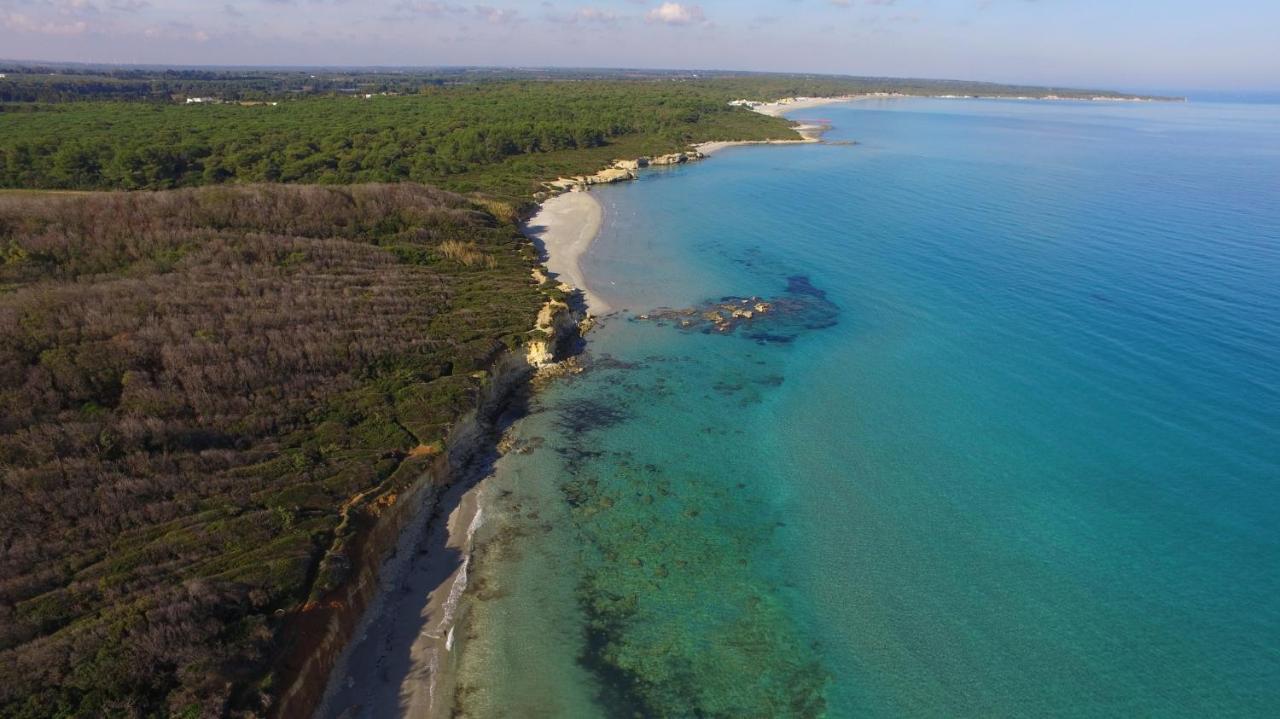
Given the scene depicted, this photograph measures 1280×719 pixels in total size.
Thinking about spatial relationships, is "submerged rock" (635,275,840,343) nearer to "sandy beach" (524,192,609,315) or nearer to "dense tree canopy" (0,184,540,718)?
"sandy beach" (524,192,609,315)

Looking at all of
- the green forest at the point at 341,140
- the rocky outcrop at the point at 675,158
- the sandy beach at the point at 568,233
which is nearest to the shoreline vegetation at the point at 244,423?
the sandy beach at the point at 568,233

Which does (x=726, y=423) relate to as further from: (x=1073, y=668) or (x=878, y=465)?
(x=1073, y=668)

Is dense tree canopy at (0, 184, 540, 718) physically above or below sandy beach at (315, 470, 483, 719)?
above

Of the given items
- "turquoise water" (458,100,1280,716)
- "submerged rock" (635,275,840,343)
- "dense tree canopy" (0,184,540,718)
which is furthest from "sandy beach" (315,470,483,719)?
"submerged rock" (635,275,840,343)

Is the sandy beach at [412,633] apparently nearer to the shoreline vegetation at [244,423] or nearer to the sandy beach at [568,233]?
the shoreline vegetation at [244,423]

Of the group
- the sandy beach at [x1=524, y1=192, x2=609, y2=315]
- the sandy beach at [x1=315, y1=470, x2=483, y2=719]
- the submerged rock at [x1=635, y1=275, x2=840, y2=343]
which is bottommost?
the sandy beach at [x1=315, y1=470, x2=483, y2=719]

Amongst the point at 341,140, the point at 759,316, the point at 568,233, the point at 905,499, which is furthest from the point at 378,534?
the point at 341,140
